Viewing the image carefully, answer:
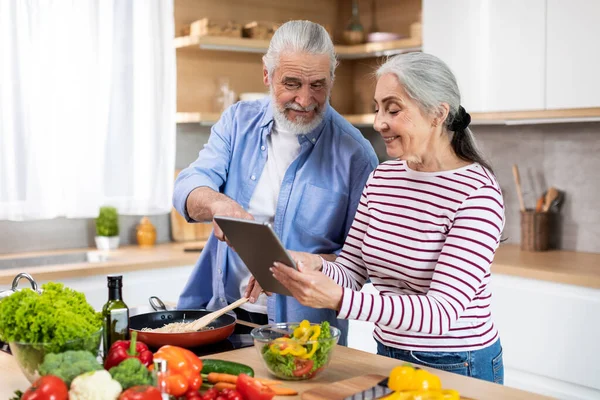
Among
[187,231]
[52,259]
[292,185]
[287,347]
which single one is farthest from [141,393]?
[187,231]

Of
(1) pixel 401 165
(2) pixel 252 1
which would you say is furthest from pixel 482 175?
Result: (2) pixel 252 1

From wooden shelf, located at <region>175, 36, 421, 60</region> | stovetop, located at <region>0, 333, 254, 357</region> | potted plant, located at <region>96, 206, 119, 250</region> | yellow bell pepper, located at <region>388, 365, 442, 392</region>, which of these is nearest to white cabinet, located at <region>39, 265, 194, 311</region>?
potted plant, located at <region>96, 206, 119, 250</region>

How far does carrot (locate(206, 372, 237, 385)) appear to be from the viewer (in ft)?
5.06

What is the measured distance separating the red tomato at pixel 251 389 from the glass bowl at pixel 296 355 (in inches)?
5.9

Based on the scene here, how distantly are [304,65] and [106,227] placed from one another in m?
2.06

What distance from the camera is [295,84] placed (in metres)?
2.21

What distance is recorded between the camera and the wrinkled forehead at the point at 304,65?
7.11 ft

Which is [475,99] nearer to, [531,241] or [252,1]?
[531,241]

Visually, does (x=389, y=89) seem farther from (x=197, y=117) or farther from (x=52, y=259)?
(x=52, y=259)

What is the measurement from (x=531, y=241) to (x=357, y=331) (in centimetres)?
99

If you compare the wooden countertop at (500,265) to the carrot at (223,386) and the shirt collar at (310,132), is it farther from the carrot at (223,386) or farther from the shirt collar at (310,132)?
the carrot at (223,386)

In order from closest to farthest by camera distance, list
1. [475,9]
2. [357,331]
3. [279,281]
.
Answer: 1. [279,281]
2. [475,9]
3. [357,331]

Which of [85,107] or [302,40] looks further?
[85,107]

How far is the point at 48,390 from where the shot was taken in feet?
4.22
